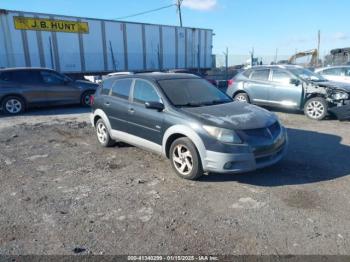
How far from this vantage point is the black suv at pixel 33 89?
1135cm

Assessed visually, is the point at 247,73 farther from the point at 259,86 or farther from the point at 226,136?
the point at 226,136

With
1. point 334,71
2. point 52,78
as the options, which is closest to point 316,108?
point 334,71

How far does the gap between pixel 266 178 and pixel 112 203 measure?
2324mm

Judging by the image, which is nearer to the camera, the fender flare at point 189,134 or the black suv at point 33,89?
the fender flare at point 189,134

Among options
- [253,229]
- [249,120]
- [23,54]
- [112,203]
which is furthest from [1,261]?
[23,54]

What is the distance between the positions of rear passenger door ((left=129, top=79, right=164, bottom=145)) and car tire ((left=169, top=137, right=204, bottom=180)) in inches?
16.0

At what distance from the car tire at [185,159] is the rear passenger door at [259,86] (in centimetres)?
641

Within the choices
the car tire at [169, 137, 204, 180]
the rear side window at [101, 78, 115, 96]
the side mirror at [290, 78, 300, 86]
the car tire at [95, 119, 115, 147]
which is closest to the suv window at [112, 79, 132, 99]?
the rear side window at [101, 78, 115, 96]

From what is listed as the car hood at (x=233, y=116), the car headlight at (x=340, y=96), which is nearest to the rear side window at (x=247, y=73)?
the car headlight at (x=340, y=96)

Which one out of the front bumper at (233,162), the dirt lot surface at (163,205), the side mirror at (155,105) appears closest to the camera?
the dirt lot surface at (163,205)

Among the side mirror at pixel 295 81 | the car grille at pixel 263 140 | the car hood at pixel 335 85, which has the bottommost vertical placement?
the car grille at pixel 263 140

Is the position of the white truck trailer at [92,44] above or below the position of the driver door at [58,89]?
above

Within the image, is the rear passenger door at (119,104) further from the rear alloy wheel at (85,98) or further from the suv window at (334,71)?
the suv window at (334,71)

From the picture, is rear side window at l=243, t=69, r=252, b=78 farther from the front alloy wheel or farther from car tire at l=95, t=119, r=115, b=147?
the front alloy wheel
